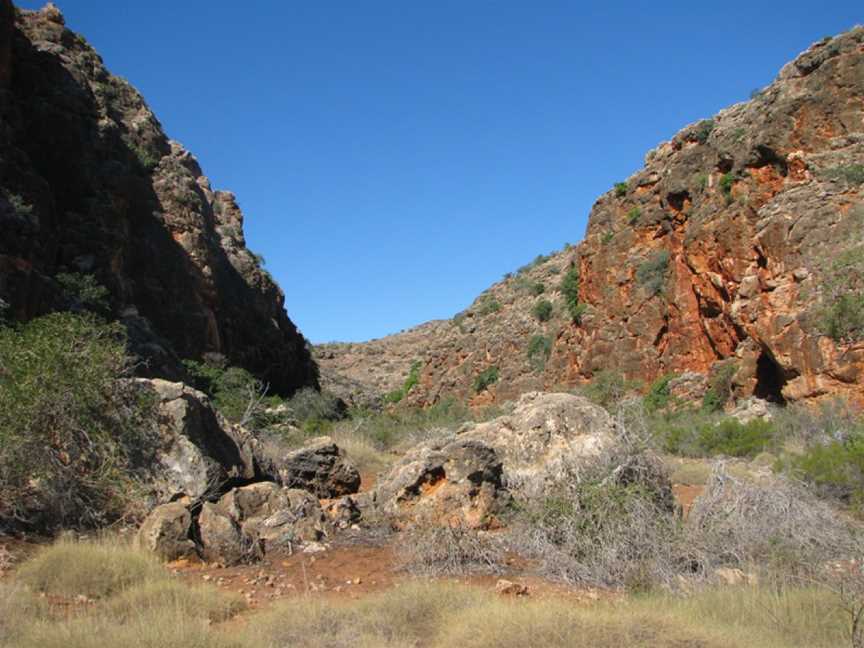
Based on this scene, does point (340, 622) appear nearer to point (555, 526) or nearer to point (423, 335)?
point (555, 526)

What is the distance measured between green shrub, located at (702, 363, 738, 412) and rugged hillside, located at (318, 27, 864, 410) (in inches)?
10.7

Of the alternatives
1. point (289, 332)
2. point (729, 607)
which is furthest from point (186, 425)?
Result: point (289, 332)

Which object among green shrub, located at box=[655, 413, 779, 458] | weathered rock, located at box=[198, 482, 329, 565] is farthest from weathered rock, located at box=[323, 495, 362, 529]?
green shrub, located at box=[655, 413, 779, 458]

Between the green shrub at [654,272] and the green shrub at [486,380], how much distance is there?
10.3 meters

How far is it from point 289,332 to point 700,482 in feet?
94.4

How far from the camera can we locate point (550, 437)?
355 inches

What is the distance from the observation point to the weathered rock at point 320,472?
10.8m

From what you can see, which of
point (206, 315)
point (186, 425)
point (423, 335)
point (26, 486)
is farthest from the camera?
point (423, 335)

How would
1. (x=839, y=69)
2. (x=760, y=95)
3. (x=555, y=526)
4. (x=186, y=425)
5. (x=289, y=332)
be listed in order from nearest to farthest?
(x=555, y=526) < (x=186, y=425) < (x=839, y=69) < (x=760, y=95) < (x=289, y=332)

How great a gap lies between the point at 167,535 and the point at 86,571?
1105mm

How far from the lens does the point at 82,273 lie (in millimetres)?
21172

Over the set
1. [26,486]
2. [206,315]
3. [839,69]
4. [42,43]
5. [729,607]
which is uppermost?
[42,43]

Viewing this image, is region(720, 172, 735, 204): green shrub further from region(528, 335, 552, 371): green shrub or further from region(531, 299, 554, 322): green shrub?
region(531, 299, 554, 322): green shrub

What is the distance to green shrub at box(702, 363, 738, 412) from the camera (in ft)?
72.4
